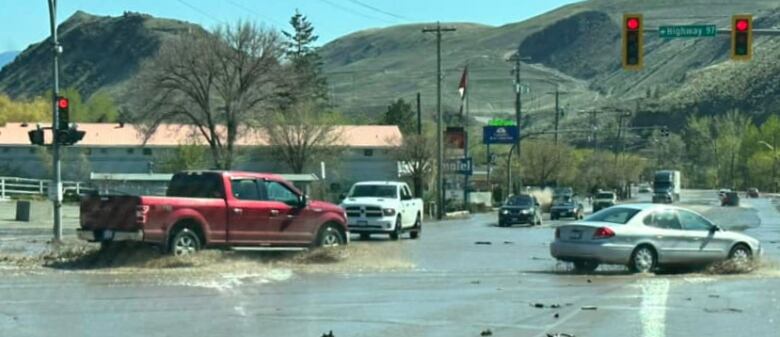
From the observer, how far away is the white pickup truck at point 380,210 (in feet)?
119

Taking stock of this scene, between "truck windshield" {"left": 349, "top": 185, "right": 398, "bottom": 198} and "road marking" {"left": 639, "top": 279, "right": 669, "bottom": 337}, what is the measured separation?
57.3ft

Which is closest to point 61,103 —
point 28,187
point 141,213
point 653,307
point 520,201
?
point 141,213

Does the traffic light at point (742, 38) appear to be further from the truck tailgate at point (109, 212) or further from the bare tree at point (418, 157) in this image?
the bare tree at point (418, 157)

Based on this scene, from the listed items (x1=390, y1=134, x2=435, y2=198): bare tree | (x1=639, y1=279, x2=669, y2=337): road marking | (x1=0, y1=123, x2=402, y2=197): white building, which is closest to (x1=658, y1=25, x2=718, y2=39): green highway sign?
(x1=639, y1=279, x2=669, y2=337): road marking

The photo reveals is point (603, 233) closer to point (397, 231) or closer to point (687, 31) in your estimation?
point (687, 31)

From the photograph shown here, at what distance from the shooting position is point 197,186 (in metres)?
24.2

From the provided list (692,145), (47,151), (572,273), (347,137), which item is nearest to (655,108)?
(692,145)

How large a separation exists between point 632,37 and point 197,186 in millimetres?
13147

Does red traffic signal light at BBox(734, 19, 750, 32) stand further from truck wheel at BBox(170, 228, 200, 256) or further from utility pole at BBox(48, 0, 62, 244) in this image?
utility pole at BBox(48, 0, 62, 244)

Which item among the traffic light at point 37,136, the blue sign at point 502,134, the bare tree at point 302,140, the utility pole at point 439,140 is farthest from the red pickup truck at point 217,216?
the blue sign at point 502,134

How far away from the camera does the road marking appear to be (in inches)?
546

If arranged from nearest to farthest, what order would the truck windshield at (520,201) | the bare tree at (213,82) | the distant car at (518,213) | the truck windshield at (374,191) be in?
the truck windshield at (374,191) → the distant car at (518,213) → the truck windshield at (520,201) → the bare tree at (213,82)

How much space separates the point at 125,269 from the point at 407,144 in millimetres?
66025

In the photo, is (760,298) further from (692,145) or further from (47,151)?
(692,145)
